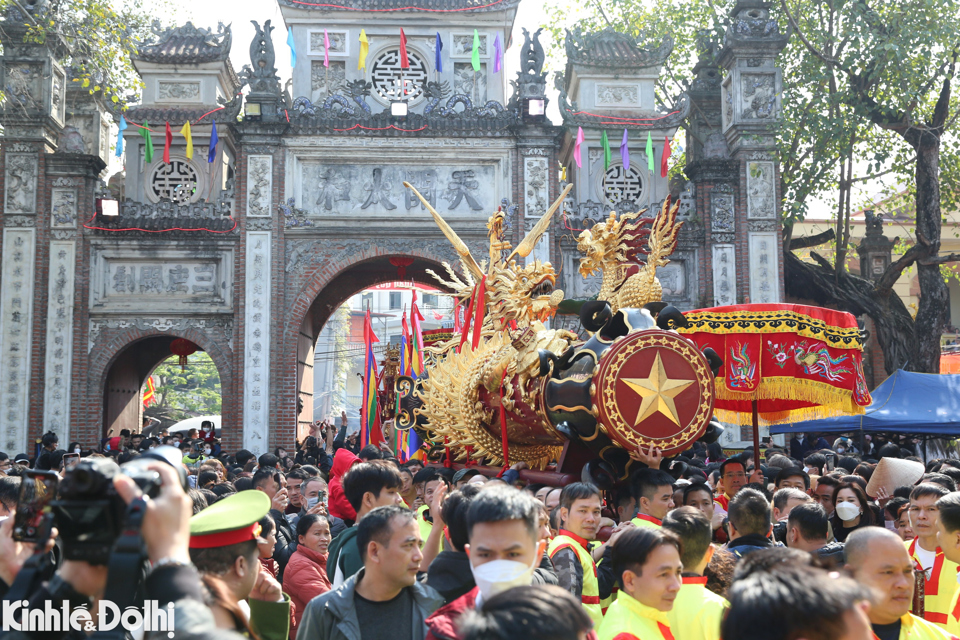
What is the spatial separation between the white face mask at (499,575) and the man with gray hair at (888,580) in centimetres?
126

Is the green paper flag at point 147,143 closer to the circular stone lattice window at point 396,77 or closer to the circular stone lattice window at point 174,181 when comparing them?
the circular stone lattice window at point 174,181

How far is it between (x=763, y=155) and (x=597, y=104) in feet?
11.5

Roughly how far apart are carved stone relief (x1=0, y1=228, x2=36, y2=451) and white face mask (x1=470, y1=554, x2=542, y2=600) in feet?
50.0

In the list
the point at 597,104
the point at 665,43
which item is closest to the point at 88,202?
the point at 597,104

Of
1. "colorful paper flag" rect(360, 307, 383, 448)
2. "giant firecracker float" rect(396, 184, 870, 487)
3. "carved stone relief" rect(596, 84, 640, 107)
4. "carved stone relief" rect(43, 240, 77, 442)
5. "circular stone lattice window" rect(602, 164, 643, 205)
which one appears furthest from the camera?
"carved stone relief" rect(596, 84, 640, 107)

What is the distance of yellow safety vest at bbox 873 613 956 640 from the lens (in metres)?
3.12

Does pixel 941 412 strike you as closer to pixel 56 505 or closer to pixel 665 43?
pixel 665 43

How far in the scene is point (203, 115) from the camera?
17594 millimetres

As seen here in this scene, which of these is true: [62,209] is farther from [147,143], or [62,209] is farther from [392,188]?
[392,188]

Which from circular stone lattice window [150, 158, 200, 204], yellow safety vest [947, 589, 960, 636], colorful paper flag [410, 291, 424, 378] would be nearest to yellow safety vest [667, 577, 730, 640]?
yellow safety vest [947, 589, 960, 636]

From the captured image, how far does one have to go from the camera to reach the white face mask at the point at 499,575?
2.69 m

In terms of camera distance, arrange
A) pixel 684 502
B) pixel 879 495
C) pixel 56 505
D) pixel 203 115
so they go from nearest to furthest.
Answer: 1. pixel 56 505
2. pixel 684 502
3. pixel 879 495
4. pixel 203 115

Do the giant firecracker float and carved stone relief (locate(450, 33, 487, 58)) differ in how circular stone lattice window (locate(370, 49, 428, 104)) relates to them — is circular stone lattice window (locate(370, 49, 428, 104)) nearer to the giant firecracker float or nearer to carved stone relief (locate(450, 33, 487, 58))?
carved stone relief (locate(450, 33, 487, 58))

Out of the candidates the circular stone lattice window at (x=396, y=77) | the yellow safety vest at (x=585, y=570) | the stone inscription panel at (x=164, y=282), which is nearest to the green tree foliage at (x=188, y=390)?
the stone inscription panel at (x=164, y=282)
